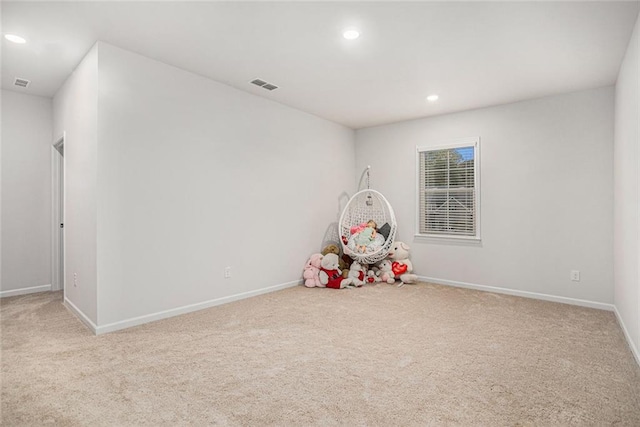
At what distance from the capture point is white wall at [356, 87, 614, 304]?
381cm

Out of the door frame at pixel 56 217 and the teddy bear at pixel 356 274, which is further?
the teddy bear at pixel 356 274

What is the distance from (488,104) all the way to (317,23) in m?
2.91

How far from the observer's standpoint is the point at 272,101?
14.6 feet

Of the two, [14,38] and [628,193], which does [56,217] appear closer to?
→ [14,38]

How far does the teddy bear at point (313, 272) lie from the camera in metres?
4.73

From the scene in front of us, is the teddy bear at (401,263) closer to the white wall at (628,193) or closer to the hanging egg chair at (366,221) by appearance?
the hanging egg chair at (366,221)

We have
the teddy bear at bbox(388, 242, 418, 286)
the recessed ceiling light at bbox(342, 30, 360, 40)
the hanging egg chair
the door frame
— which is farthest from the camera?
the teddy bear at bbox(388, 242, 418, 286)

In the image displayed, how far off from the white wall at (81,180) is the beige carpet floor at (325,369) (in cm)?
35

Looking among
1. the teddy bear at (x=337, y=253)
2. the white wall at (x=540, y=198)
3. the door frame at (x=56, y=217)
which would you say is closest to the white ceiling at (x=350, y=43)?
the white wall at (x=540, y=198)

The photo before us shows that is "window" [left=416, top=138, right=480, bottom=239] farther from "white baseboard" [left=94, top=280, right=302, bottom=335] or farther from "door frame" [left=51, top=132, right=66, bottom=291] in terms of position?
"door frame" [left=51, top=132, right=66, bottom=291]

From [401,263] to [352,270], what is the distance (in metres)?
→ 0.77

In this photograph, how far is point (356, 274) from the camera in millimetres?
4840

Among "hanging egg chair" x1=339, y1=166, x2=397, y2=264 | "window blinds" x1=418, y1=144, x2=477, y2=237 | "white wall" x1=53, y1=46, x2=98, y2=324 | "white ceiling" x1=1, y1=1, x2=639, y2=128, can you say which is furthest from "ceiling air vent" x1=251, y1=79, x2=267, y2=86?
"window blinds" x1=418, y1=144, x2=477, y2=237

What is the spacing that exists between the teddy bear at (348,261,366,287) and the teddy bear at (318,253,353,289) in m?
0.06
